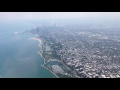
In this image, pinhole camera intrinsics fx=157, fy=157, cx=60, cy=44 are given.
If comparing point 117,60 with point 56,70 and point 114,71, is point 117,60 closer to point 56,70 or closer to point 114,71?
point 114,71

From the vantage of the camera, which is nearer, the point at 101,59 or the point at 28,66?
the point at 28,66

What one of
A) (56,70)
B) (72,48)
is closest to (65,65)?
(56,70)

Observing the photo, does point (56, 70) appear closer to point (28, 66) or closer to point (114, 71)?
point (28, 66)
